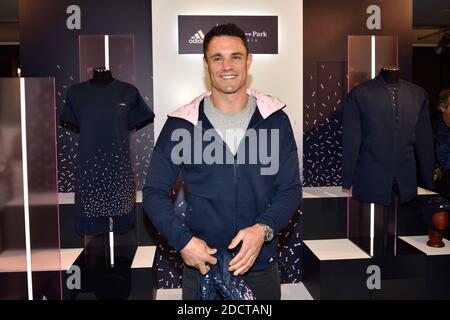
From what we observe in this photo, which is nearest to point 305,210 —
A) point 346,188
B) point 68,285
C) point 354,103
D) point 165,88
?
point 346,188

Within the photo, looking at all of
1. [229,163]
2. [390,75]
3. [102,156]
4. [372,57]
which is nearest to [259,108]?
[229,163]

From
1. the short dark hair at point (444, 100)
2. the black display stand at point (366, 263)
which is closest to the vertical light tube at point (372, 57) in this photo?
the short dark hair at point (444, 100)

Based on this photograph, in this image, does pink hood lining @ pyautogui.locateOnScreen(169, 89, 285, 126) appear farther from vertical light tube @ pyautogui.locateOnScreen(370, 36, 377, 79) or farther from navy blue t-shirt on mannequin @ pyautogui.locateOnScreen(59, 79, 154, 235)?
vertical light tube @ pyautogui.locateOnScreen(370, 36, 377, 79)

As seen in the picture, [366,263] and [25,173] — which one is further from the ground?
[25,173]

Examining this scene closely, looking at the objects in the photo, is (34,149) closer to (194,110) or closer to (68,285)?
(194,110)

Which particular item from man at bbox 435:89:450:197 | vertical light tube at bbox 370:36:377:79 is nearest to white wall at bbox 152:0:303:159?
vertical light tube at bbox 370:36:377:79

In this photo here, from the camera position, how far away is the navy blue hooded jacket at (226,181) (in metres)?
1.82

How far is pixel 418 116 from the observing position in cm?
337

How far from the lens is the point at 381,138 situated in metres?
3.27

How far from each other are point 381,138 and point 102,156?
1801mm

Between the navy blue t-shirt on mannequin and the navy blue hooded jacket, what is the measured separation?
4.56 feet

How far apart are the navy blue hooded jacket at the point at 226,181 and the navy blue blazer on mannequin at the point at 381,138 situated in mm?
1564

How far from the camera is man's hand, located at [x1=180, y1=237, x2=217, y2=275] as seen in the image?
5.35 feet

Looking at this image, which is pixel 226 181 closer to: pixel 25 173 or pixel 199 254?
pixel 199 254
